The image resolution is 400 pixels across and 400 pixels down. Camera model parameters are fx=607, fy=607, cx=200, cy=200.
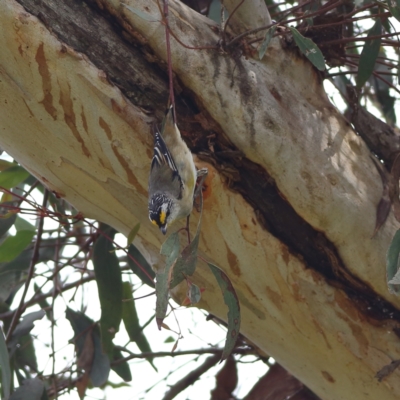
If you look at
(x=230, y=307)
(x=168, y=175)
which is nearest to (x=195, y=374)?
(x=168, y=175)

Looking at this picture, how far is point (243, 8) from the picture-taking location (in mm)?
2049

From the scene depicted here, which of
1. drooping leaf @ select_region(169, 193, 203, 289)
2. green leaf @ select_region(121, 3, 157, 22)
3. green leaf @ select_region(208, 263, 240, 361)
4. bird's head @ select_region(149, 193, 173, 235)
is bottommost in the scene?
green leaf @ select_region(208, 263, 240, 361)

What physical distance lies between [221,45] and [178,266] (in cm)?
74

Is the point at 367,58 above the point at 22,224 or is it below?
below

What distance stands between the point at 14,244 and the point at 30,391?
601 millimetres

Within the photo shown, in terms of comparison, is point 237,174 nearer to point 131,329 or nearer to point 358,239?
point 358,239

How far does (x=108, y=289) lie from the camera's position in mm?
2549

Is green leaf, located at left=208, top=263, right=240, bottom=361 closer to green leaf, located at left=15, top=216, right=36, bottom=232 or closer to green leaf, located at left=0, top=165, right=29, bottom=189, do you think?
green leaf, located at left=0, top=165, right=29, bottom=189

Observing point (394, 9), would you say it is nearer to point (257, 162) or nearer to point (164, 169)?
point (257, 162)

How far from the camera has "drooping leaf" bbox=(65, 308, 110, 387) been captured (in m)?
2.59

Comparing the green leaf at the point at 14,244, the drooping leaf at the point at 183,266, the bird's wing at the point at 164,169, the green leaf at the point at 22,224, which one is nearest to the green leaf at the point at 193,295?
the drooping leaf at the point at 183,266

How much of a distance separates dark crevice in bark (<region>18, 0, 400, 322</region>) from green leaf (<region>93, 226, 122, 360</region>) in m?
0.78

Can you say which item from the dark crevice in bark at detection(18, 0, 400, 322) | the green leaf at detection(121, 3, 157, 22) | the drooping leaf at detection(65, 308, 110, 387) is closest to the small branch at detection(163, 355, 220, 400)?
the drooping leaf at detection(65, 308, 110, 387)

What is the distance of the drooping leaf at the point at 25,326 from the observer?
2.57m
